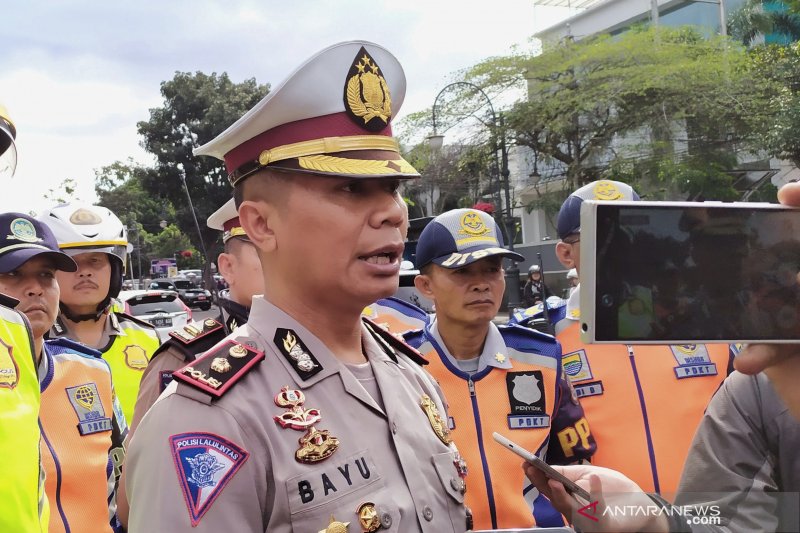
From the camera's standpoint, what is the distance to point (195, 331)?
10.9 ft

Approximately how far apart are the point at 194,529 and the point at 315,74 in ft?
3.43

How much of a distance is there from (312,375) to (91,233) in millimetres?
3034

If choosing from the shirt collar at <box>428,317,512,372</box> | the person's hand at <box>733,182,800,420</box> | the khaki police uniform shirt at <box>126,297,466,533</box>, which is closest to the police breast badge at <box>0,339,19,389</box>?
the khaki police uniform shirt at <box>126,297,466,533</box>

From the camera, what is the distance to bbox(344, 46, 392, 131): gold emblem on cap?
175cm

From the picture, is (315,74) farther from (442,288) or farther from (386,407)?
(442,288)

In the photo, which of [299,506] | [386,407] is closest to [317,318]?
[386,407]

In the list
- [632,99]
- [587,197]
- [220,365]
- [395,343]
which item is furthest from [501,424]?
[632,99]

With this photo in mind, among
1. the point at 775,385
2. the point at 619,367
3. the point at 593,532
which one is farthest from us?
the point at 619,367

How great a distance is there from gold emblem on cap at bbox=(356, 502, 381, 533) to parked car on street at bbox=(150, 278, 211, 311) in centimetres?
2885

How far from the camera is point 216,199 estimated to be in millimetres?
26156

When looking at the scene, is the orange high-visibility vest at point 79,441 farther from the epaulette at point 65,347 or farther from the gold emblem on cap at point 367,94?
the gold emblem on cap at point 367,94

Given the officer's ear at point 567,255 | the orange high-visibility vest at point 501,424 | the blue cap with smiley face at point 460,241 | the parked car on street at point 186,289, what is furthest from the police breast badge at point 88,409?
the parked car on street at point 186,289

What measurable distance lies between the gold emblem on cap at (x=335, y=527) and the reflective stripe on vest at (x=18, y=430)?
102 cm

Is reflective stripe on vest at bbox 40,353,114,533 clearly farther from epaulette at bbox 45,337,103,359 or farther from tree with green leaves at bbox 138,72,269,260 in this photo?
tree with green leaves at bbox 138,72,269,260
